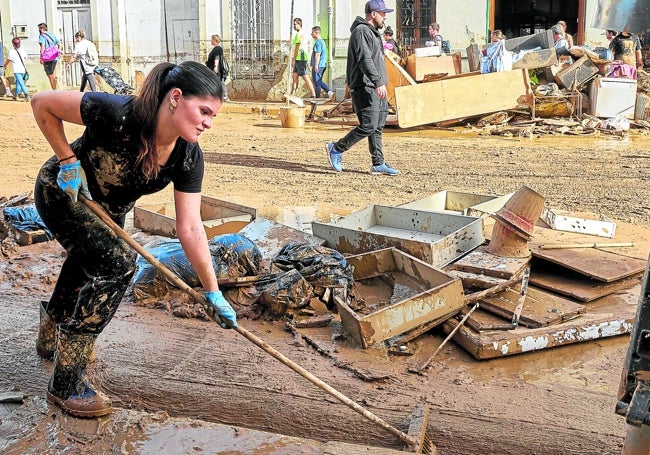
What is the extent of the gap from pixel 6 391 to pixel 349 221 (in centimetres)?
286

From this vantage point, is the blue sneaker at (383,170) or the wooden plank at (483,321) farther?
the blue sneaker at (383,170)

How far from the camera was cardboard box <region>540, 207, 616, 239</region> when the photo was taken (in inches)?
224

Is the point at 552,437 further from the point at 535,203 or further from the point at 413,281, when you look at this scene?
the point at 535,203

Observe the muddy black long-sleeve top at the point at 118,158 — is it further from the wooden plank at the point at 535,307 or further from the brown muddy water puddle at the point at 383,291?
the wooden plank at the point at 535,307

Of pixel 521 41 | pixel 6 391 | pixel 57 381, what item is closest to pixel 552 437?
A: pixel 57 381

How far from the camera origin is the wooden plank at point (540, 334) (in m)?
4.03

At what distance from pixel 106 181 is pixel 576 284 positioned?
3.08 metres

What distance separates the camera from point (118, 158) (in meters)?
3.23

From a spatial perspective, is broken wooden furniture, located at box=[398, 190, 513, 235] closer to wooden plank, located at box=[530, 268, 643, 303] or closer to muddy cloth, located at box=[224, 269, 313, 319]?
wooden plank, located at box=[530, 268, 643, 303]

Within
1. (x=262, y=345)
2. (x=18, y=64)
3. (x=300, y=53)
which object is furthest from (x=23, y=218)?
(x=18, y=64)

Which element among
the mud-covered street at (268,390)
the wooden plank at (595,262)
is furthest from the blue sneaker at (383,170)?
the mud-covered street at (268,390)

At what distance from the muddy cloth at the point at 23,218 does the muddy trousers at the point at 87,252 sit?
9.54 ft

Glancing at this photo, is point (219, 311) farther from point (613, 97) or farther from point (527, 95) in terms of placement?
point (613, 97)

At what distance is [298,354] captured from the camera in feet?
13.6
